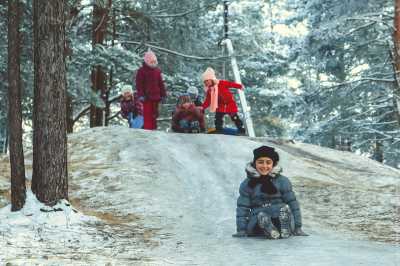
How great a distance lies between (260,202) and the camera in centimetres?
630

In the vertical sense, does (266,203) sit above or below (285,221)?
above

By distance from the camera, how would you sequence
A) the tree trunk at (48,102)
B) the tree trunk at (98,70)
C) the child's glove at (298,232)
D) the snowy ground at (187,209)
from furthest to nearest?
the tree trunk at (98,70) → the tree trunk at (48,102) → the child's glove at (298,232) → the snowy ground at (187,209)

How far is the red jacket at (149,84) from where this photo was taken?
41.0 ft

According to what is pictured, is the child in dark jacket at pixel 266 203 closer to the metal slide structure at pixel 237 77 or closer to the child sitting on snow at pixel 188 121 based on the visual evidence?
the child sitting on snow at pixel 188 121

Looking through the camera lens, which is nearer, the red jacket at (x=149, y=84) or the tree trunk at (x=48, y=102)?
the tree trunk at (x=48, y=102)

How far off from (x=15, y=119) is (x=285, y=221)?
3470 millimetres

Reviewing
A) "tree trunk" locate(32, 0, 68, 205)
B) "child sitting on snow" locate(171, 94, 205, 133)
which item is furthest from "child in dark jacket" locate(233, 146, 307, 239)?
"child sitting on snow" locate(171, 94, 205, 133)

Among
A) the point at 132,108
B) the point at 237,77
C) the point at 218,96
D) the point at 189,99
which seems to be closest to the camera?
the point at 189,99

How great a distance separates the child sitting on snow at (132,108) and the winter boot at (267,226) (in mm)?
7588

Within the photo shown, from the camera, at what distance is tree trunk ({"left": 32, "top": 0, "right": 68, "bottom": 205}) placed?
6516 mm

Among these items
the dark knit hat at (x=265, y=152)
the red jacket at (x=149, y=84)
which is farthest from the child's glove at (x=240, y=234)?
the red jacket at (x=149, y=84)

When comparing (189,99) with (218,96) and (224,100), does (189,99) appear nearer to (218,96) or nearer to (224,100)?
(218,96)

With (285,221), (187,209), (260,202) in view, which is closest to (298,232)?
(285,221)

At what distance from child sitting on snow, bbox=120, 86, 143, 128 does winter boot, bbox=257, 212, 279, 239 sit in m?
7.59
